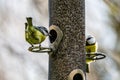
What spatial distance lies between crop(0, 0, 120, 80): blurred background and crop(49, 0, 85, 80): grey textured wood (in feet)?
5.10

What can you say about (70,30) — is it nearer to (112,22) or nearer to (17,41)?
(17,41)

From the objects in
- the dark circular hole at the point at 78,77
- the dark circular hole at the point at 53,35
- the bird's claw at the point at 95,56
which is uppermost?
the dark circular hole at the point at 53,35

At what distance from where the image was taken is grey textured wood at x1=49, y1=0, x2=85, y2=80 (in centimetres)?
347

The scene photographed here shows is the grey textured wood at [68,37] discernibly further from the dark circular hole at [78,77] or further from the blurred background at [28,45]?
the blurred background at [28,45]

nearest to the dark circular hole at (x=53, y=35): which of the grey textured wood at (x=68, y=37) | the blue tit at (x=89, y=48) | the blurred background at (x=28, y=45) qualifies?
the grey textured wood at (x=68, y=37)

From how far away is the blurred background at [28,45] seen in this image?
5332 mm

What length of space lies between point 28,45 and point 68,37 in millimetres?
1787

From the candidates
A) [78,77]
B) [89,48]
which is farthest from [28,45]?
[78,77]

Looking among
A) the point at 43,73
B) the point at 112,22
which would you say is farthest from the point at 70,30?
the point at 112,22

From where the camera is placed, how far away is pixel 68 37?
3.51m

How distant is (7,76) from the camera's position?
5.16 metres

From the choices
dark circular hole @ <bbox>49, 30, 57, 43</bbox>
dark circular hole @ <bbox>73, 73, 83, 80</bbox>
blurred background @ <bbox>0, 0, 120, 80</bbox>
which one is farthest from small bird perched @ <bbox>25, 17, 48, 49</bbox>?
blurred background @ <bbox>0, 0, 120, 80</bbox>

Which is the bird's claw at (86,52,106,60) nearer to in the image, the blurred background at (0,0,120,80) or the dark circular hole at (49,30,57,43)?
the dark circular hole at (49,30,57,43)

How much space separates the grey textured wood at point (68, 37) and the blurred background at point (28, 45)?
1.56m
